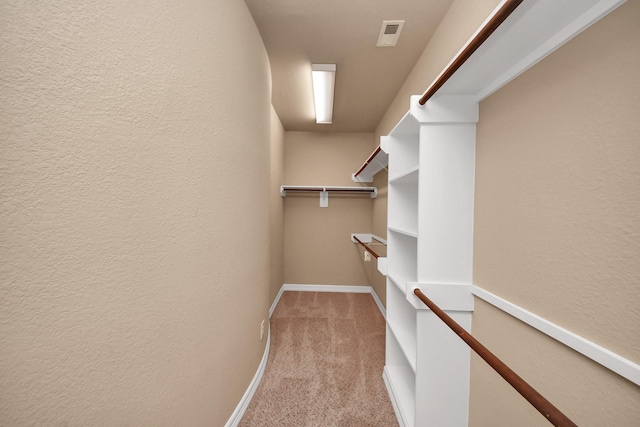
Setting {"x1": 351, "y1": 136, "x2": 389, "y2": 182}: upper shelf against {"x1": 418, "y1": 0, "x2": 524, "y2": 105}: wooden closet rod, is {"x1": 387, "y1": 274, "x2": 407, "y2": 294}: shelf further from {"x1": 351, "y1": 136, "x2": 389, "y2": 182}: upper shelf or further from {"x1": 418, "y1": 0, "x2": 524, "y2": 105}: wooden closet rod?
{"x1": 418, "y1": 0, "x2": 524, "y2": 105}: wooden closet rod

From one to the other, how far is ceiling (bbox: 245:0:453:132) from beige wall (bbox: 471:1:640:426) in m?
0.89

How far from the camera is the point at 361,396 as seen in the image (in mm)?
1565

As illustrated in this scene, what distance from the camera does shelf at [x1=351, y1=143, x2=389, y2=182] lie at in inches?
92.9

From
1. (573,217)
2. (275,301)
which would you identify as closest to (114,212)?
(573,217)

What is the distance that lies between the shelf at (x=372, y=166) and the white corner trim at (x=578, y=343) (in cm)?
153

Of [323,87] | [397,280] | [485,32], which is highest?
[323,87]

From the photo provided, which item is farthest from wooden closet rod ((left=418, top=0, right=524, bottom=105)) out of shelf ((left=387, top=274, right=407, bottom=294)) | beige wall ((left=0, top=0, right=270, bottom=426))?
shelf ((left=387, top=274, right=407, bottom=294))

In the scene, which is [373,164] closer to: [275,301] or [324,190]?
[324,190]

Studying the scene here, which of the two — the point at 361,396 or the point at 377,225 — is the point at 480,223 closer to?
the point at 361,396

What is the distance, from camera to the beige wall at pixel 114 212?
1.41 ft

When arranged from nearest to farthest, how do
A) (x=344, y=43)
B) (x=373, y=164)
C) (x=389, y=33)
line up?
(x=389, y=33) → (x=344, y=43) → (x=373, y=164)

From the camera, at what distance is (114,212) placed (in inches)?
→ 23.4

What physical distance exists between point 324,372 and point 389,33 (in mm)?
2505

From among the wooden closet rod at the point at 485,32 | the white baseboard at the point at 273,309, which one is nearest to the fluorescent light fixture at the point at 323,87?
the wooden closet rod at the point at 485,32
